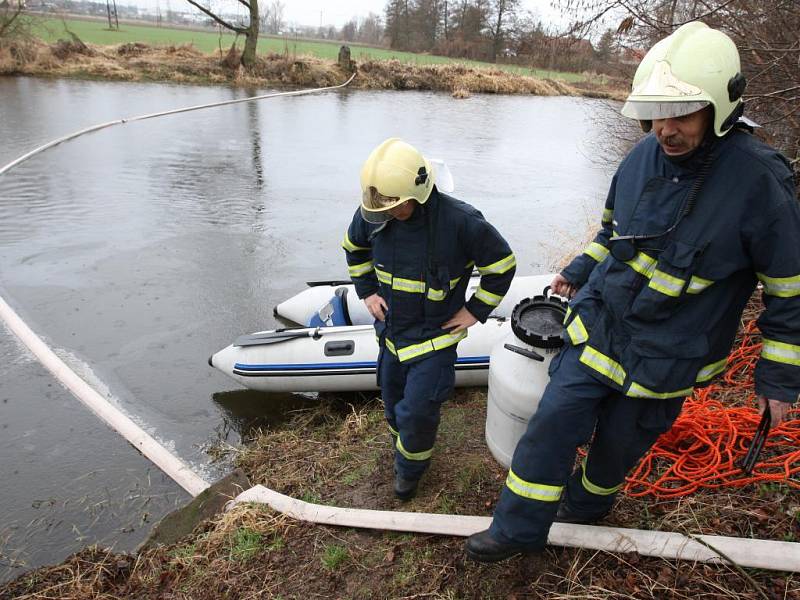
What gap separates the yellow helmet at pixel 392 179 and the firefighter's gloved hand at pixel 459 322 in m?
0.57

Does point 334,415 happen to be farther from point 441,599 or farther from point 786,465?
point 786,465

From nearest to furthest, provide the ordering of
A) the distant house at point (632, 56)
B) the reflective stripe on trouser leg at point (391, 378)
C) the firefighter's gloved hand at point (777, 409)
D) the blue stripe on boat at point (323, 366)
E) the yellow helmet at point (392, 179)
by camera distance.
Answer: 1. the firefighter's gloved hand at point (777, 409)
2. the yellow helmet at point (392, 179)
3. the reflective stripe on trouser leg at point (391, 378)
4. the blue stripe on boat at point (323, 366)
5. the distant house at point (632, 56)

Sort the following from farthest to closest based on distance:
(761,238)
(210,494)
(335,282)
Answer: (335,282)
(210,494)
(761,238)

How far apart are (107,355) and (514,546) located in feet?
13.4

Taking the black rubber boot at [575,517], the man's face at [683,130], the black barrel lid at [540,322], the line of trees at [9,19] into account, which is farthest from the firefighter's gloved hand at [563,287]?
the line of trees at [9,19]

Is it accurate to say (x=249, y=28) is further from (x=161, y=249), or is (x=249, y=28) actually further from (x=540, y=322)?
(x=540, y=322)

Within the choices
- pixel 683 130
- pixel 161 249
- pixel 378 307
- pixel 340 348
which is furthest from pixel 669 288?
pixel 161 249

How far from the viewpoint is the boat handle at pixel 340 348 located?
14.0 ft

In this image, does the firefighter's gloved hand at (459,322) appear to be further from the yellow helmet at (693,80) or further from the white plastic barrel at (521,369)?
the yellow helmet at (693,80)

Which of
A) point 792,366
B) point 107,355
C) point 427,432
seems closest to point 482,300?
point 427,432

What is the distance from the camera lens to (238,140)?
1268 centimetres

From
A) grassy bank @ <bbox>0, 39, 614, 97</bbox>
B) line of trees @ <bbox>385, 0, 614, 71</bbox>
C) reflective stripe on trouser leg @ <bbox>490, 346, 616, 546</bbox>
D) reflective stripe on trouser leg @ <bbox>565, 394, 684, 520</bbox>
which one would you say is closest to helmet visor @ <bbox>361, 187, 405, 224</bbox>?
reflective stripe on trouser leg @ <bbox>490, 346, 616, 546</bbox>

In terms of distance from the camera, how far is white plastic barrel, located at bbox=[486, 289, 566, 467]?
253cm

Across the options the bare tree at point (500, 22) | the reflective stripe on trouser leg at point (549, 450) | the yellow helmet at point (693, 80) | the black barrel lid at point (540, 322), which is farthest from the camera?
the bare tree at point (500, 22)
